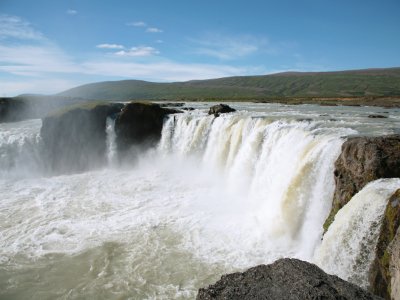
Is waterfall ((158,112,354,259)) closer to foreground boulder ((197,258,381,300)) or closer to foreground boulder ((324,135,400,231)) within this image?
foreground boulder ((324,135,400,231))

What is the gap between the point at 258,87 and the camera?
162375 mm

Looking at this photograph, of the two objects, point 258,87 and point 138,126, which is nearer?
point 138,126

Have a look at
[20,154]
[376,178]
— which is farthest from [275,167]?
[20,154]

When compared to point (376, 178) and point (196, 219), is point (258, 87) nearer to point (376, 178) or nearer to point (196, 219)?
point (196, 219)

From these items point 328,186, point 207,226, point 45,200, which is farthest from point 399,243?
point 45,200

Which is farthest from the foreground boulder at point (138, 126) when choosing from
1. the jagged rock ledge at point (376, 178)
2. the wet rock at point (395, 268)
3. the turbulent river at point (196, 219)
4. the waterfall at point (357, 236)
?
the wet rock at point (395, 268)

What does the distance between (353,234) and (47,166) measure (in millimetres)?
28456

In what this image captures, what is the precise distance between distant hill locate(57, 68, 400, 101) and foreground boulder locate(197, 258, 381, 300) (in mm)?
118445

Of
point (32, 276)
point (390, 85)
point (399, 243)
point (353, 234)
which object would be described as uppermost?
point (390, 85)

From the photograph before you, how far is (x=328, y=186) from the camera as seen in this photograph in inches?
527

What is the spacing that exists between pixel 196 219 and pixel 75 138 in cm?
1871

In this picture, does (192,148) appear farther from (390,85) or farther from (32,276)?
(390,85)

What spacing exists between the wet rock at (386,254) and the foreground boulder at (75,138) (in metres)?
A: 26.5

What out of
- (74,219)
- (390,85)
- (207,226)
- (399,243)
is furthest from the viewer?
(390,85)
